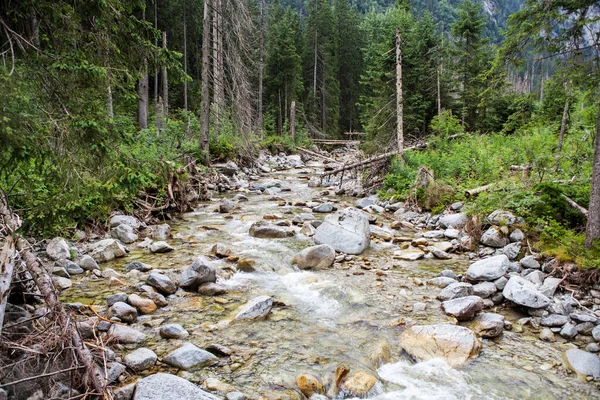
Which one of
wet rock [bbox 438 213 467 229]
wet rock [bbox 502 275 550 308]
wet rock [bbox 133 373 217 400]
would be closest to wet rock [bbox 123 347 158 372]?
wet rock [bbox 133 373 217 400]

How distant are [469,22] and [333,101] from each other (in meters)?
21.8

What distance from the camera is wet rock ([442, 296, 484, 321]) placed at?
17.0ft

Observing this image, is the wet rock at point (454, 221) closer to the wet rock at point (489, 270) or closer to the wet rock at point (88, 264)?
the wet rock at point (489, 270)

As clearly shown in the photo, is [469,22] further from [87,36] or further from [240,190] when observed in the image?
[87,36]

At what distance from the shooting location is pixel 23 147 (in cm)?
287

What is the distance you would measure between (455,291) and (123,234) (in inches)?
258

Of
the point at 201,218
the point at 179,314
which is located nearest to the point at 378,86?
the point at 201,218

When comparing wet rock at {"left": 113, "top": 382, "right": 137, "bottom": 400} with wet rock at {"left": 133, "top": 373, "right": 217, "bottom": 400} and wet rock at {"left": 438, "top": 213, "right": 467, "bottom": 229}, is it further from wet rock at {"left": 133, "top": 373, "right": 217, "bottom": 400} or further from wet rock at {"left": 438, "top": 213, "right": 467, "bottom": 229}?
wet rock at {"left": 438, "top": 213, "right": 467, "bottom": 229}

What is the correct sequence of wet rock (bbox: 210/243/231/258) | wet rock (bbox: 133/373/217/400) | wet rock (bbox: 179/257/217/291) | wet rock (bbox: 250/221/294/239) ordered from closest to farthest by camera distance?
wet rock (bbox: 133/373/217/400), wet rock (bbox: 179/257/217/291), wet rock (bbox: 210/243/231/258), wet rock (bbox: 250/221/294/239)

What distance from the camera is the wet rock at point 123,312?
15.5ft

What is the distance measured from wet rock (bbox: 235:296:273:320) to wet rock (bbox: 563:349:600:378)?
3556 millimetres

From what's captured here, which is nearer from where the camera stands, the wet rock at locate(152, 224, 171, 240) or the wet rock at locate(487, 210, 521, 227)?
the wet rock at locate(487, 210, 521, 227)

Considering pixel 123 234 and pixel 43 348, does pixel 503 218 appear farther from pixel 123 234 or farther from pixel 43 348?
pixel 43 348

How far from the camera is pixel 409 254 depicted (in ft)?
25.8
